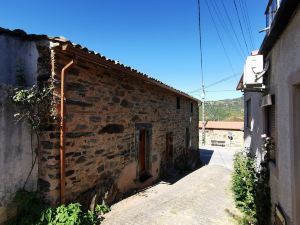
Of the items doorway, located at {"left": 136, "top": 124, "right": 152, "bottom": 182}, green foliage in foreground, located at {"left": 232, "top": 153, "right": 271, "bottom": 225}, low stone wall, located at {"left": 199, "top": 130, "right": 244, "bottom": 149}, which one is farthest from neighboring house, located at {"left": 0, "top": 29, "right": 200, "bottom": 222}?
low stone wall, located at {"left": 199, "top": 130, "right": 244, "bottom": 149}

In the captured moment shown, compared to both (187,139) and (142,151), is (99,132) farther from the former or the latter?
(187,139)

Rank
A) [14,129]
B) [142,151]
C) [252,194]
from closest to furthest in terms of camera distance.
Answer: [14,129], [252,194], [142,151]

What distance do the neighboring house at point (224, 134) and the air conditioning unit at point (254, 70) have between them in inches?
873

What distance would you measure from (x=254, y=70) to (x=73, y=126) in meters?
3.91

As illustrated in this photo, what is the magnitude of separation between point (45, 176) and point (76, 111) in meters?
1.36

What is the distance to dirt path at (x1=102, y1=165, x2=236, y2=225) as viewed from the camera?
5.11m

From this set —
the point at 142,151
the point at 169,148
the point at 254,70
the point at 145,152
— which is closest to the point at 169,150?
the point at 169,148

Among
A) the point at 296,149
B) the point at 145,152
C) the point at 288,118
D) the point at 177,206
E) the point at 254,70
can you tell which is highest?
the point at 254,70

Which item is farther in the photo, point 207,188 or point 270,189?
point 207,188

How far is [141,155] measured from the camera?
8.18 meters

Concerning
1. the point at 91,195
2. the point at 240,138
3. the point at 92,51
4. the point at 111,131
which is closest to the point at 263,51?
the point at 92,51

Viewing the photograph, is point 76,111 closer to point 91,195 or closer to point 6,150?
point 6,150

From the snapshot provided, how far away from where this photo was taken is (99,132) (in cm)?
550

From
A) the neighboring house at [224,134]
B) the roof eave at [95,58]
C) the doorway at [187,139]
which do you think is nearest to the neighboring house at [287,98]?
the roof eave at [95,58]
